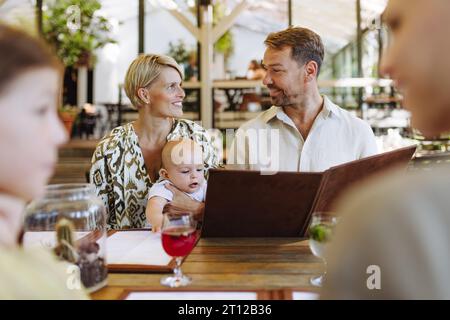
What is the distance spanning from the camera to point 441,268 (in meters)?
0.35

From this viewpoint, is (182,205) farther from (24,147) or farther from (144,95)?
(24,147)

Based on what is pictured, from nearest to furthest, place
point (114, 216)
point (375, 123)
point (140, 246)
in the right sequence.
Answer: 1. point (140, 246)
2. point (114, 216)
3. point (375, 123)

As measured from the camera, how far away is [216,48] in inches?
405

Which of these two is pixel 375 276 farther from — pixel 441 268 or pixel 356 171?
pixel 356 171

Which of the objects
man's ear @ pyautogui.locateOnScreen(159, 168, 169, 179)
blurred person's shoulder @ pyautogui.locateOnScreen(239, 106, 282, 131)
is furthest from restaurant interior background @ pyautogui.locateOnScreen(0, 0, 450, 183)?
man's ear @ pyautogui.locateOnScreen(159, 168, 169, 179)

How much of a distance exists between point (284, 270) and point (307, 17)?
9.65 meters

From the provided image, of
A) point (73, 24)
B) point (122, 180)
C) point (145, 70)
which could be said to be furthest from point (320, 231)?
point (73, 24)

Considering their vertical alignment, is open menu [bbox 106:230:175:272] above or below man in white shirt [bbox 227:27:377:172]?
below

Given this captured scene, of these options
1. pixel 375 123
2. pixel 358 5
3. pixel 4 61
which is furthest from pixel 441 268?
pixel 358 5

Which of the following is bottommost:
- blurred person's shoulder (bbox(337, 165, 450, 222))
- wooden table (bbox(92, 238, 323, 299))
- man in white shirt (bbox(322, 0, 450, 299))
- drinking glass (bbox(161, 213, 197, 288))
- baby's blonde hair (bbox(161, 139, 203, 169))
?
wooden table (bbox(92, 238, 323, 299))

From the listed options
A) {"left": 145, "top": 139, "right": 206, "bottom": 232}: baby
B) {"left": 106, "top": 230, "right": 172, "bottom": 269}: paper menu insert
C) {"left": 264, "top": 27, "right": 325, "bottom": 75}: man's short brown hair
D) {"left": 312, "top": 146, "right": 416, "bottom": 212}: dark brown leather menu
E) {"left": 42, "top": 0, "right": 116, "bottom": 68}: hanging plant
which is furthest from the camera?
{"left": 42, "top": 0, "right": 116, "bottom": 68}: hanging plant

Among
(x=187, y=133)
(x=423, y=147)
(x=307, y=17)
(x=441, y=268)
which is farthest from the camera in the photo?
(x=307, y=17)

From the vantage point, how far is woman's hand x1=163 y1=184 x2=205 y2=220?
1.70m

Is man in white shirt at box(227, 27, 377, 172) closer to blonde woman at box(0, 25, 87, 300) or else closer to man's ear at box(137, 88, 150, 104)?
man's ear at box(137, 88, 150, 104)
